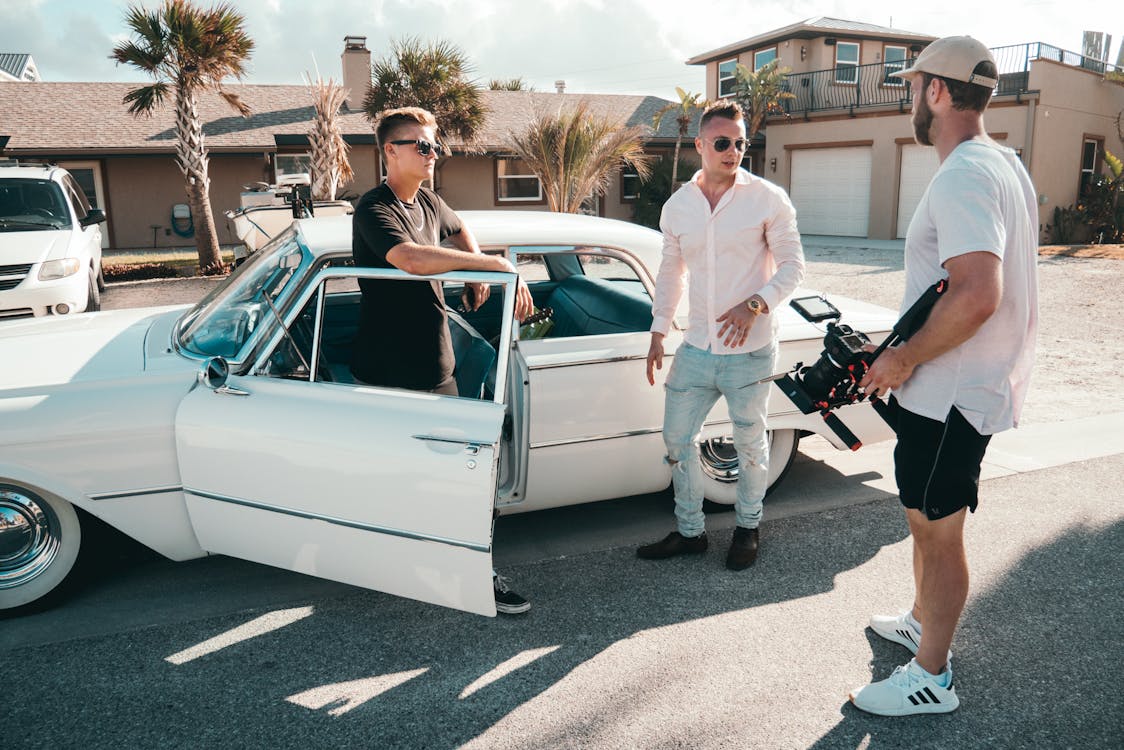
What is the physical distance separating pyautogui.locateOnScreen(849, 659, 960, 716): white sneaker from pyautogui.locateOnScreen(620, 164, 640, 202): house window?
76.2ft

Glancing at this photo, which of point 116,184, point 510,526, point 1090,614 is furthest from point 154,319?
point 116,184

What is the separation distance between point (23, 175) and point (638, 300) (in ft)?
27.9

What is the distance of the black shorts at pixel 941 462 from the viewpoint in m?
2.54

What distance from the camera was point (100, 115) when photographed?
2161 centimetres

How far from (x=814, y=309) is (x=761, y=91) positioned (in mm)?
22703

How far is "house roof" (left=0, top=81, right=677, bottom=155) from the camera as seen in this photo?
20.1 meters

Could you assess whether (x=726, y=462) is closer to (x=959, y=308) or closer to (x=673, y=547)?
(x=673, y=547)

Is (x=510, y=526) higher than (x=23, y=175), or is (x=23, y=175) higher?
(x=23, y=175)

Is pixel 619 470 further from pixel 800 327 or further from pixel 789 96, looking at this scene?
pixel 789 96

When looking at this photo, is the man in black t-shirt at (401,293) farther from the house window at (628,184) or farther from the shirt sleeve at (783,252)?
the house window at (628,184)

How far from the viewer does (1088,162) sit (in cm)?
2205

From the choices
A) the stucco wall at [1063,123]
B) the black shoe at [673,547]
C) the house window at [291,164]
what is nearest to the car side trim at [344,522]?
the black shoe at [673,547]

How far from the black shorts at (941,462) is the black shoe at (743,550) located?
1251 mm

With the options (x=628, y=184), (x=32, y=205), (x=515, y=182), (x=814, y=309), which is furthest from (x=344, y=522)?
(x=628, y=184)
